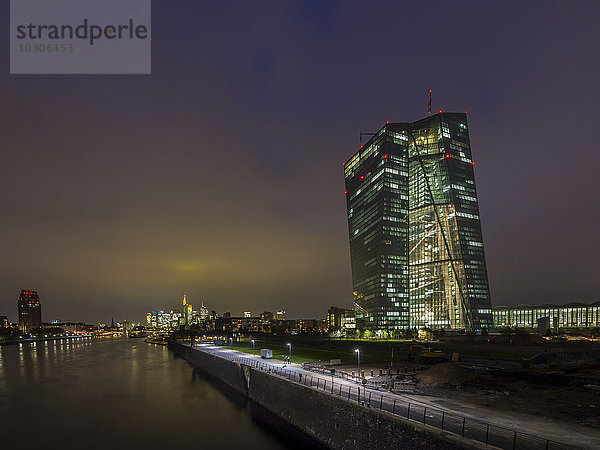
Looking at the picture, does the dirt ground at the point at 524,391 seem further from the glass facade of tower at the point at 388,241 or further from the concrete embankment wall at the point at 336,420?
the glass facade of tower at the point at 388,241

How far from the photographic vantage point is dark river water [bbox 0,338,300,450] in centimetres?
3841

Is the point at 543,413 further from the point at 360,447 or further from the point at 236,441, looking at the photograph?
the point at 236,441

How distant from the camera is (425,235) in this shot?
175000 mm

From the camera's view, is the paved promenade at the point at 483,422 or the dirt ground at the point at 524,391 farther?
the dirt ground at the point at 524,391

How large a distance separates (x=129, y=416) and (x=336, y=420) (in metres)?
31.3

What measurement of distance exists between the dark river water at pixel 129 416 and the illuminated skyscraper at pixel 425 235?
117 m

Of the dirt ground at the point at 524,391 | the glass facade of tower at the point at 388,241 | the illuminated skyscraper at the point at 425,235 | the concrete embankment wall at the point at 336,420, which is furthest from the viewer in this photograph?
the glass facade of tower at the point at 388,241

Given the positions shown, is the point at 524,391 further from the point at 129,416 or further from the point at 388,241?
the point at 388,241

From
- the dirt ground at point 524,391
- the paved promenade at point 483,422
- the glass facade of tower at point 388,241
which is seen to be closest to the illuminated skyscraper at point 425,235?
the glass facade of tower at point 388,241

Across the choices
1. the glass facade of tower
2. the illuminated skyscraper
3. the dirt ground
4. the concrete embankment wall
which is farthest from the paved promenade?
the glass facade of tower

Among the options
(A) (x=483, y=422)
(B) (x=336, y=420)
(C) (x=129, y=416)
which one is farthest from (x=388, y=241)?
(A) (x=483, y=422)

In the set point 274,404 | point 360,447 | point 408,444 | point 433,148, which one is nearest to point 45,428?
point 274,404

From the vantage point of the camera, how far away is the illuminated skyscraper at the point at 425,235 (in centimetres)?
15888

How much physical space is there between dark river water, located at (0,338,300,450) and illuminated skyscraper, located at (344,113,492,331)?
385 feet
